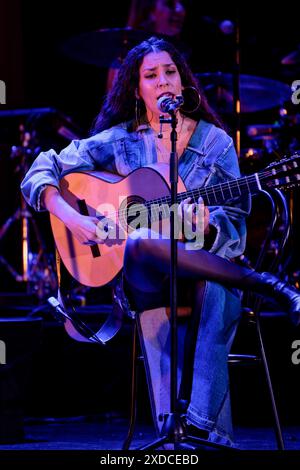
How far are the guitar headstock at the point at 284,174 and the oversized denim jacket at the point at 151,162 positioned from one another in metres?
0.23

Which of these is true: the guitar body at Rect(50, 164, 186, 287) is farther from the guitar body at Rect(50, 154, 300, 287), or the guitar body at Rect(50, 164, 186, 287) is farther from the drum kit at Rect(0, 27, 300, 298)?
the drum kit at Rect(0, 27, 300, 298)

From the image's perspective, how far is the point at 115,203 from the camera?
3006 millimetres

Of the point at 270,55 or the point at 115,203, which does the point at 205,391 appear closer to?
the point at 115,203

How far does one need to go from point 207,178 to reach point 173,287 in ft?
2.41

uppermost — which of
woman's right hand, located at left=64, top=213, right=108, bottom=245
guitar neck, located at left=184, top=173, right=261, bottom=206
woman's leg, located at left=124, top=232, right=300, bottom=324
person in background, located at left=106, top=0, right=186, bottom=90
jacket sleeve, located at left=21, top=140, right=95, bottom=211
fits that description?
person in background, located at left=106, top=0, right=186, bottom=90

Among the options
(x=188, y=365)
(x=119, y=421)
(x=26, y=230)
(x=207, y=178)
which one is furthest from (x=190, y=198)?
(x=26, y=230)

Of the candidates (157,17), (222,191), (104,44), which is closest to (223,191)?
(222,191)

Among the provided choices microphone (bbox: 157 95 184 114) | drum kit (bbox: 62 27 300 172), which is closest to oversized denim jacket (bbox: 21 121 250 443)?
microphone (bbox: 157 95 184 114)

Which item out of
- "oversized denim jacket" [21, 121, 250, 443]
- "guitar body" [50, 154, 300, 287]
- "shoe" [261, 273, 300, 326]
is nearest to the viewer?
"shoe" [261, 273, 300, 326]

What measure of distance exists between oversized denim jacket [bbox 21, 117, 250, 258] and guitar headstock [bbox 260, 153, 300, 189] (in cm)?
23

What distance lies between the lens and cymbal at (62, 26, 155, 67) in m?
4.58

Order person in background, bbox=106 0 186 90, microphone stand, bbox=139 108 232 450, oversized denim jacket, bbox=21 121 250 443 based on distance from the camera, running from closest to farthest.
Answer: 1. microphone stand, bbox=139 108 232 450
2. oversized denim jacket, bbox=21 121 250 443
3. person in background, bbox=106 0 186 90

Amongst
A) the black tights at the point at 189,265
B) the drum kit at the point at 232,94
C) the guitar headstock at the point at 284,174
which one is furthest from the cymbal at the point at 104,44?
the black tights at the point at 189,265

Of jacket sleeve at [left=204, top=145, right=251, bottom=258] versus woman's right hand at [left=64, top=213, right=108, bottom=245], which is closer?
jacket sleeve at [left=204, top=145, right=251, bottom=258]
